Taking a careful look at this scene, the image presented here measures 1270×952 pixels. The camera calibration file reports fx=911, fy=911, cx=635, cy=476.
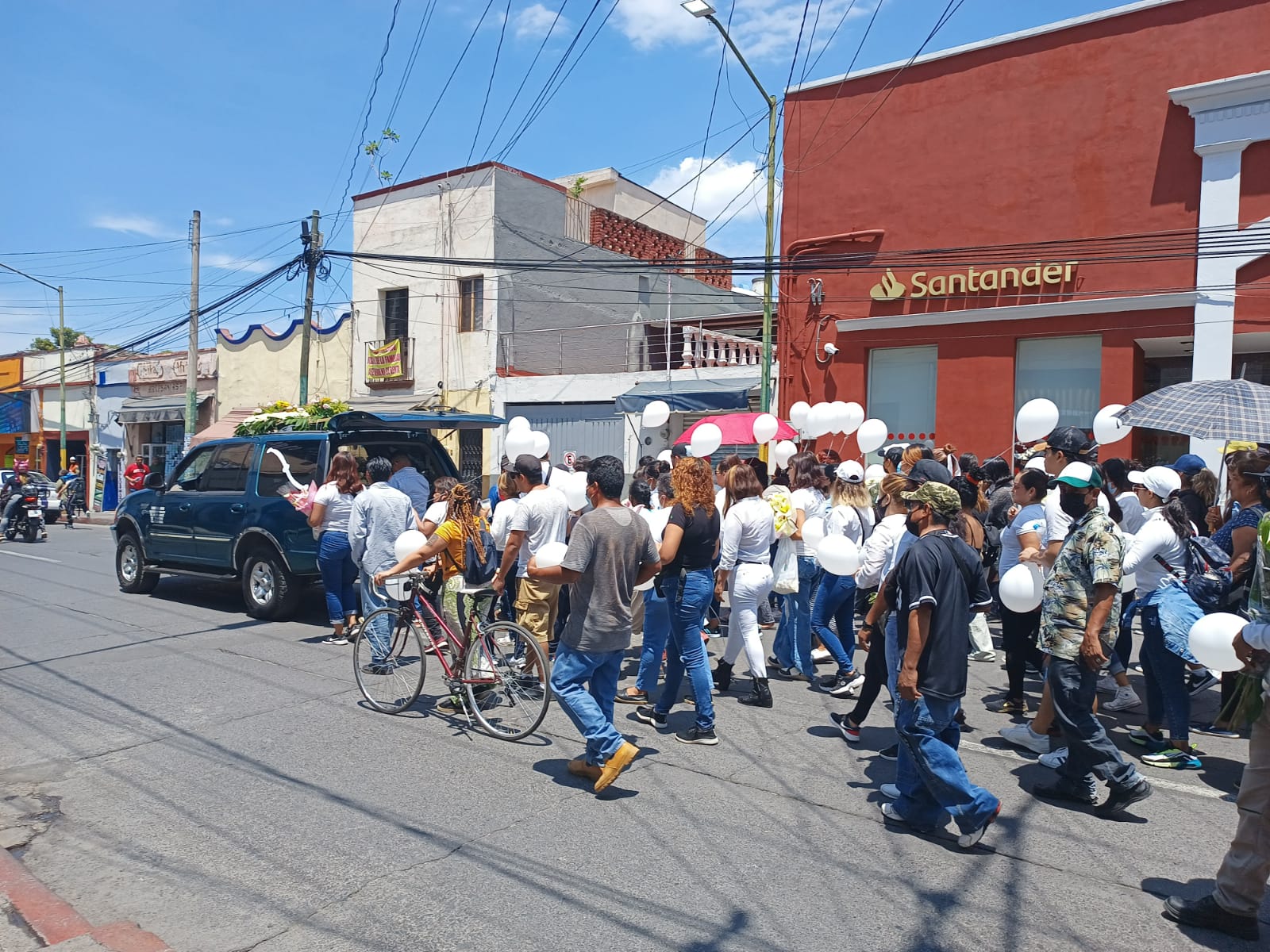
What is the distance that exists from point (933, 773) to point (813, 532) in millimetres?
3126

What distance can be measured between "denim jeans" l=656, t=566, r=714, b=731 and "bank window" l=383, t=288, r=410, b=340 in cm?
1901

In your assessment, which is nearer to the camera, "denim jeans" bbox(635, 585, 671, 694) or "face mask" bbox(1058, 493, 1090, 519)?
"face mask" bbox(1058, 493, 1090, 519)

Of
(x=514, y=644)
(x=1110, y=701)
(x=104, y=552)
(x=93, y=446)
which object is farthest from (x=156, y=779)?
(x=93, y=446)

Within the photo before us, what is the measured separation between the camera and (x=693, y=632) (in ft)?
19.6

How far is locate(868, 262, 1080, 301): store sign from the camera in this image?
1443cm

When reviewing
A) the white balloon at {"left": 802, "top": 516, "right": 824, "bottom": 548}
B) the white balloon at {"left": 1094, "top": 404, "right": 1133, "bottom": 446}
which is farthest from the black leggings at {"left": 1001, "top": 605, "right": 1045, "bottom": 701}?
the white balloon at {"left": 1094, "top": 404, "right": 1133, "bottom": 446}

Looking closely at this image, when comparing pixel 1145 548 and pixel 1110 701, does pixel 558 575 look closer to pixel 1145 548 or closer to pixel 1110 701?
pixel 1145 548

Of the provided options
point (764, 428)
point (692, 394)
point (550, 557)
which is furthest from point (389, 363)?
point (550, 557)

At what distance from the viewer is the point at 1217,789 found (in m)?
5.22

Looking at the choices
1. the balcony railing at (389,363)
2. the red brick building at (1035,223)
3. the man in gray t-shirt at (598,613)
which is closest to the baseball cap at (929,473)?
the man in gray t-shirt at (598,613)

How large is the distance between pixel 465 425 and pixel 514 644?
498 cm

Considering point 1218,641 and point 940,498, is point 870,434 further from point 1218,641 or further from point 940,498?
point 1218,641

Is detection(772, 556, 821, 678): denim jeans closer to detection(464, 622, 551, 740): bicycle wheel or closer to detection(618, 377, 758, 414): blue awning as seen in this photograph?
detection(464, 622, 551, 740): bicycle wheel

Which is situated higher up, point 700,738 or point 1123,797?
point 1123,797
